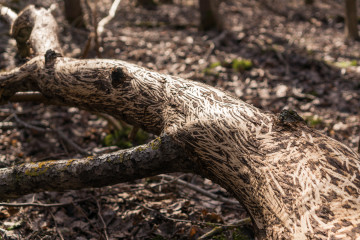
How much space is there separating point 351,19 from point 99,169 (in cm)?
891

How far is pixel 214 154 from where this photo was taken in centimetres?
179

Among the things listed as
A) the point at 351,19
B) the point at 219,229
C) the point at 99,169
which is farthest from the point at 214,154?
the point at 351,19

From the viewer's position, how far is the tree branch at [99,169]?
1942mm

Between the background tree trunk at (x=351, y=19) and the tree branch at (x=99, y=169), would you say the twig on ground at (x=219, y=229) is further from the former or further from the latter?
the background tree trunk at (x=351, y=19)

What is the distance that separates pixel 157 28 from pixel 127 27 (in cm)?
99

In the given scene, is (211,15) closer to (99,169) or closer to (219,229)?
(219,229)

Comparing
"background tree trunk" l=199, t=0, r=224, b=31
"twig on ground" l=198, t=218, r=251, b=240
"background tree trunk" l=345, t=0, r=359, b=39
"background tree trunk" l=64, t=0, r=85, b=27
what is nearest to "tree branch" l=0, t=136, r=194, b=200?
"twig on ground" l=198, t=218, r=251, b=240

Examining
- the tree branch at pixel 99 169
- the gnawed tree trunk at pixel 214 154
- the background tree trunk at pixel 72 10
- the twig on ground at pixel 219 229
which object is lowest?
the twig on ground at pixel 219 229

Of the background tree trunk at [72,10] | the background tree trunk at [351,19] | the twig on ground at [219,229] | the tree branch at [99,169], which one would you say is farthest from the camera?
the background tree trunk at [72,10]

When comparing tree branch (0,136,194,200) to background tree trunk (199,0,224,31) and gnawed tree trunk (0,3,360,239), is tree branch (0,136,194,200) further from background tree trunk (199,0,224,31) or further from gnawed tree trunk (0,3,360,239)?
background tree trunk (199,0,224,31)

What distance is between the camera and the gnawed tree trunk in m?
1.41

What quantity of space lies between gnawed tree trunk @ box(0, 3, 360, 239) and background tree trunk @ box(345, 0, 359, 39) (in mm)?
8020

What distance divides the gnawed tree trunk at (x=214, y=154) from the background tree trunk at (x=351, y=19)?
8020 millimetres

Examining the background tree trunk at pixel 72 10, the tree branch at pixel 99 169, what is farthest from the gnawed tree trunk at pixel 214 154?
the background tree trunk at pixel 72 10
